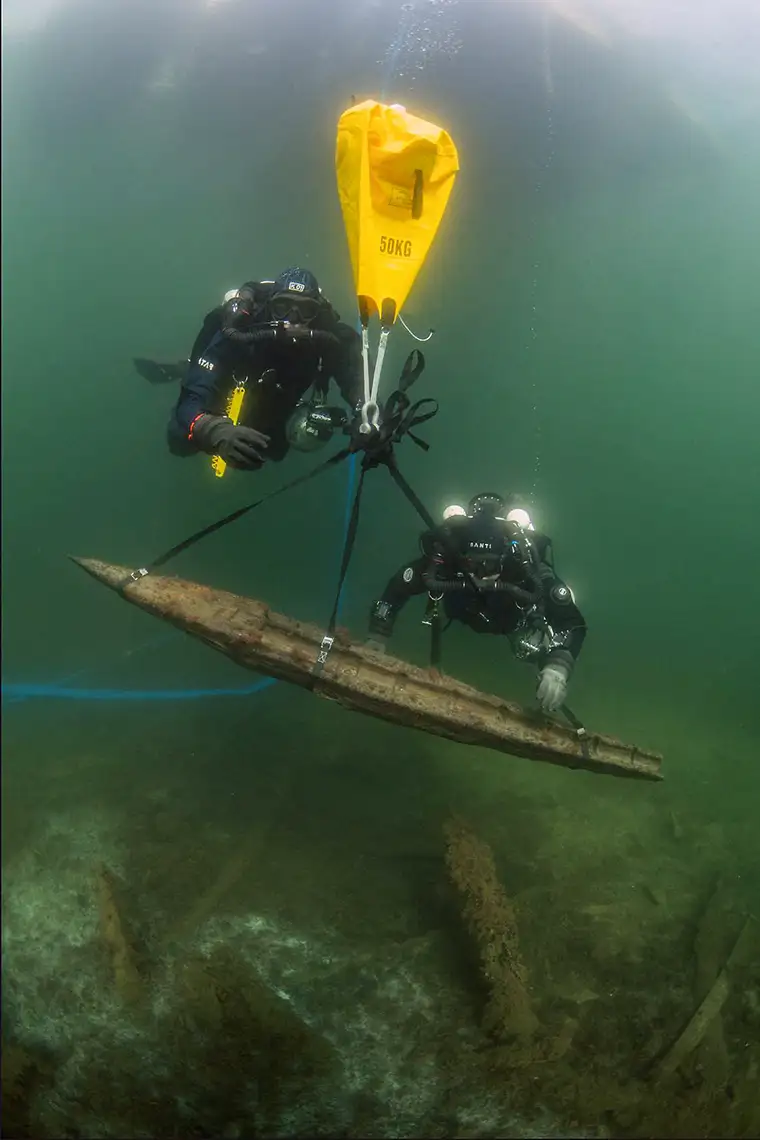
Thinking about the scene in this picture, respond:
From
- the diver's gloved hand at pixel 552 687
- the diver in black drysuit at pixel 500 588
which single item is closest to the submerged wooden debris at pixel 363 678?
the diver's gloved hand at pixel 552 687

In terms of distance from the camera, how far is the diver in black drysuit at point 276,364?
16.3 ft

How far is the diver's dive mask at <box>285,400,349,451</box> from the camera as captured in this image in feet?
17.6

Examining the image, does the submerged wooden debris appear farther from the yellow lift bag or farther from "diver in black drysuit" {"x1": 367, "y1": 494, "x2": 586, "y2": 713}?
the yellow lift bag

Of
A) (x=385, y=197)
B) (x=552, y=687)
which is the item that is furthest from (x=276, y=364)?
(x=552, y=687)

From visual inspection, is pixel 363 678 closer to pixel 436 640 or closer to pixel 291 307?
pixel 436 640

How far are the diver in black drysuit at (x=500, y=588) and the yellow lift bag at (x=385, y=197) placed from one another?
1934 mm

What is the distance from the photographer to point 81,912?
16.3ft

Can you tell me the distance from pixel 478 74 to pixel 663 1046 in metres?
25.0

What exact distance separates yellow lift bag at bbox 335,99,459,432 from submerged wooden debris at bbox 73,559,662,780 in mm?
1732

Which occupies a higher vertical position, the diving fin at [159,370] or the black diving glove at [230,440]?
the diving fin at [159,370]

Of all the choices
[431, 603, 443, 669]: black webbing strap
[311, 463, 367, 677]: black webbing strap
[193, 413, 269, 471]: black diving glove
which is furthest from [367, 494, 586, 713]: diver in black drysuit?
[193, 413, 269, 471]: black diving glove

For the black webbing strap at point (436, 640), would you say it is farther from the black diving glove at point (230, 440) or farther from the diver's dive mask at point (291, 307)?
the diver's dive mask at point (291, 307)

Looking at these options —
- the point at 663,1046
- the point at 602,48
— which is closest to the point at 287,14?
the point at 602,48

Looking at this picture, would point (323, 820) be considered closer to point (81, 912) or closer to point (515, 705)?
point (81, 912)
